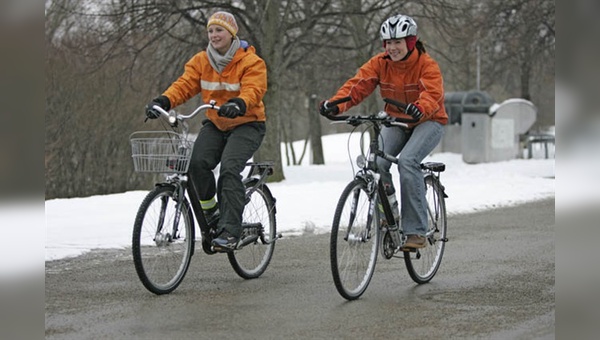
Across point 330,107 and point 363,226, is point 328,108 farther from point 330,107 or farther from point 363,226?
point 363,226

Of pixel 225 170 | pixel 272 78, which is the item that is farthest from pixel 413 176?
pixel 272 78

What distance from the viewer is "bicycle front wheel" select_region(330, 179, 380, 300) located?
22.0 ft

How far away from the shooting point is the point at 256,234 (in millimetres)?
7992

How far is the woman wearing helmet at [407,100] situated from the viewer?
24.3ft

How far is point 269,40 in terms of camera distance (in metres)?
22.2

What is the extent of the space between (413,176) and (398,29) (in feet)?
3.56

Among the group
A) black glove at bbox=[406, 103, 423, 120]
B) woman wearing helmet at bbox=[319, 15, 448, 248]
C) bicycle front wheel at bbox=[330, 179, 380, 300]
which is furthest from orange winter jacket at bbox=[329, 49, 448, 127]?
bicycle front wheel at bbox=[330, 179, 380, 300]

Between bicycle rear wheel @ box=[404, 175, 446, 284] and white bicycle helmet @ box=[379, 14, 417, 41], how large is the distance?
1.26 m

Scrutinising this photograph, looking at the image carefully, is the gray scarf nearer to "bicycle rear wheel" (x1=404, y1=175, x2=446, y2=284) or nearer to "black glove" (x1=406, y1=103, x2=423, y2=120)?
"black glove" (x1=406, y1=103, x2=423, y2=120)

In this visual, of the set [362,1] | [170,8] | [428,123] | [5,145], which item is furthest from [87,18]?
[5,145]

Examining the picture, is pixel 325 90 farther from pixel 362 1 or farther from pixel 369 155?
pixel 369 155

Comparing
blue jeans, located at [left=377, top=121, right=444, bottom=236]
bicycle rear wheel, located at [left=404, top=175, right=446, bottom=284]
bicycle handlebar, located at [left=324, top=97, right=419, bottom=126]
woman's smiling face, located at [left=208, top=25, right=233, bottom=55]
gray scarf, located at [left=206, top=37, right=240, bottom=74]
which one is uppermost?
woman's smiling face, located at [left=208, top=25, right=233, bottom=55]

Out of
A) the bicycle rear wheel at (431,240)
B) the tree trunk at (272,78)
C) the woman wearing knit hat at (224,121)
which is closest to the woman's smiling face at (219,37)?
the woman wearing knit hat at (224,121)

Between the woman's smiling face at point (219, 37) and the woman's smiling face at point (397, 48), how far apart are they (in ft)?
3.92
